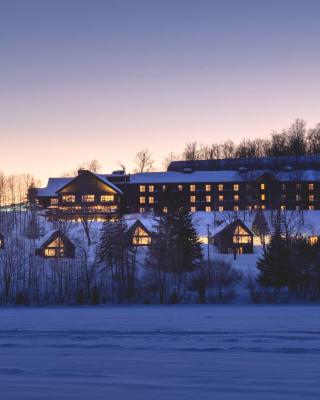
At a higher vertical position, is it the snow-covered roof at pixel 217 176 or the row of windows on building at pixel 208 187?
the snow-covered roof at pixel 217 176

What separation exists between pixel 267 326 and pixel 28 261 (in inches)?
1303

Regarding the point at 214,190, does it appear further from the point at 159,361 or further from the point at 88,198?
the point at 159,361

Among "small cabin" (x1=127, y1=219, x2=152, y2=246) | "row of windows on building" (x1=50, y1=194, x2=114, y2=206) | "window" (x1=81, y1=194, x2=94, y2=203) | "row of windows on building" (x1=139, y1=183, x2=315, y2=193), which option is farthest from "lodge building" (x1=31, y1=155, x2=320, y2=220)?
"small cabin" (x1=127, y1=219, x2=152, y2=246)

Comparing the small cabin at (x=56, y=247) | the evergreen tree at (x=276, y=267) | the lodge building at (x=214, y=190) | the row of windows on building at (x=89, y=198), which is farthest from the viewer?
the lodge building at (x=214, y=190)

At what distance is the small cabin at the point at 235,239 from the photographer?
58875 millimetres

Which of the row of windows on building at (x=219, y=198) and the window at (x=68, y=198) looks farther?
the row of windows on building at (x=219, y=198)

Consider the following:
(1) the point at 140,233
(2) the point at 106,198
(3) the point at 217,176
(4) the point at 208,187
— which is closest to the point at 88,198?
(2) the point at 106,198

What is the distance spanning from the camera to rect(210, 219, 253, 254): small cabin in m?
58.9

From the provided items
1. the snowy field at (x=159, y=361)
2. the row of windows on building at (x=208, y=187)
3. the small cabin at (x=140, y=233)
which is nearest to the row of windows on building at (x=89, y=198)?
the row of windows on building at (x=208, y=187)

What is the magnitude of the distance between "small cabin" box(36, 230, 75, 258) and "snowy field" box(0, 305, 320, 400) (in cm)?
3351

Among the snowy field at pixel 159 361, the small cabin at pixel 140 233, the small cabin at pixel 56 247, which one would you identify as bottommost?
the snowy field at pixel 159 361

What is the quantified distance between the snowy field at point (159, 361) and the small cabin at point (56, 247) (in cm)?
3351

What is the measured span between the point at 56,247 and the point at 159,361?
42503 mm

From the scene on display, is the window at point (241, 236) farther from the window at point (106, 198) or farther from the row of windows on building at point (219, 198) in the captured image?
the row of windows on building at point (219, 198)
